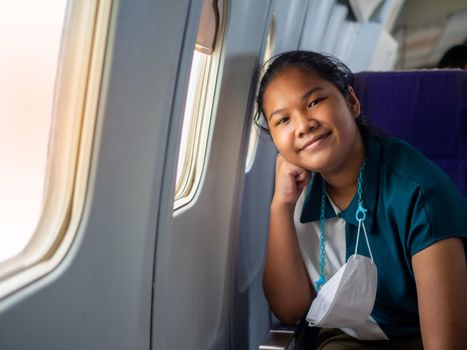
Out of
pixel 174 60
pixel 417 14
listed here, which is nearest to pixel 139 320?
pixel 174 60

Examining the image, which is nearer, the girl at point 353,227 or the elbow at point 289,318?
the girl at point 353,227

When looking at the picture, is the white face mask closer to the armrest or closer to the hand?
the armrest

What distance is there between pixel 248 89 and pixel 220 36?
0.28 meters

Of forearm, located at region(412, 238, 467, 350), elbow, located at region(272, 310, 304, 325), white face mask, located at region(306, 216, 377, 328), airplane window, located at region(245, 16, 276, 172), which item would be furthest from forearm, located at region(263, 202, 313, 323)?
forearm, located at region(412, 238, 467, 350)

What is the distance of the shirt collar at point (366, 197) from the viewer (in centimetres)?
135

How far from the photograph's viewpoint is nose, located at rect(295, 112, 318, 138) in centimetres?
133

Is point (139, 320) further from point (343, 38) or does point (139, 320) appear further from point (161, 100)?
point (343, 38)

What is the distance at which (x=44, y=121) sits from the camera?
0.86 m

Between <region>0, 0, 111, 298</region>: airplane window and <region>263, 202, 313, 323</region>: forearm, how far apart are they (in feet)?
2.86

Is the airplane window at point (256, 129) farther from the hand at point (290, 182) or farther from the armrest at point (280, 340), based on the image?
the armrest at point (280, 340)

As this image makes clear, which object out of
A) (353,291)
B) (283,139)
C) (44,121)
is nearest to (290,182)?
(283,139)

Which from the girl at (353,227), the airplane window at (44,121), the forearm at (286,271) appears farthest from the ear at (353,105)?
the airplane window at (44,121)

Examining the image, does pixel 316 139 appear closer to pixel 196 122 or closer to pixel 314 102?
pixel 314 102

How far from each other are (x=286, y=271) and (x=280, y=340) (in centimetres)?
27
